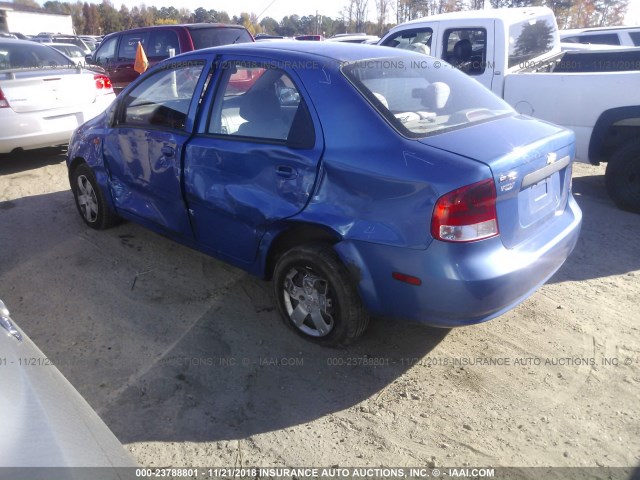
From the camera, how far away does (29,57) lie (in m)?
7.55

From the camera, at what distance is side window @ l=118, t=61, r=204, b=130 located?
386cm

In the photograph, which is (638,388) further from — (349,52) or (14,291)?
(14,291)

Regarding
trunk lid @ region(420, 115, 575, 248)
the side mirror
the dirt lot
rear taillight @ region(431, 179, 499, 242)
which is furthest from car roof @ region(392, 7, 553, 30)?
rear taillight @ region(431, 179, 499, 242)

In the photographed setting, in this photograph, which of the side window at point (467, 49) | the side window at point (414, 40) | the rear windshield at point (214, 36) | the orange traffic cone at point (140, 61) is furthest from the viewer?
the orange traffic cone at point (140, 61)

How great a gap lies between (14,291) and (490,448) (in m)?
3.46

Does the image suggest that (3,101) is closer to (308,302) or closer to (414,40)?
(308,302)

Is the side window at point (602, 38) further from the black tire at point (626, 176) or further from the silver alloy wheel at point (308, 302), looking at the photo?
the silver alloy wheel at point (308, 302)

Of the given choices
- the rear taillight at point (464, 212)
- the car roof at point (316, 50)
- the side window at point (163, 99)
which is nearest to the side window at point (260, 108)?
the car roof at point (316, 50)

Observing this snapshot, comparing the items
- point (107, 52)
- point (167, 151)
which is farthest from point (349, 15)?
point (167, 151)

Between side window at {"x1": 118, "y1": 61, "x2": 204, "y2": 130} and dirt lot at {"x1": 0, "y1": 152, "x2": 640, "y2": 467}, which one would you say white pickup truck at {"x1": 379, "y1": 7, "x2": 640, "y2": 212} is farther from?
side window at {"x1": 118, "y1": 61, "x2": 204, "y2": 130}

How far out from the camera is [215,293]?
157 inches

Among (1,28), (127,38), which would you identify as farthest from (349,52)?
(1,28)

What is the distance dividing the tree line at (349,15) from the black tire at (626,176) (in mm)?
13161

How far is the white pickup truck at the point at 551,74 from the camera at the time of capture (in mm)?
5371
